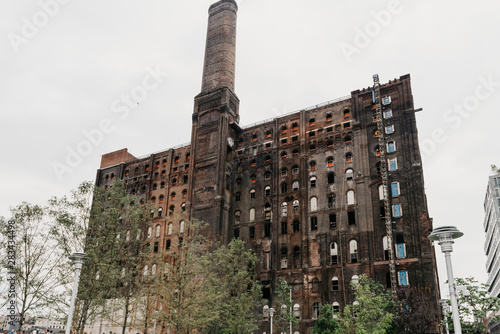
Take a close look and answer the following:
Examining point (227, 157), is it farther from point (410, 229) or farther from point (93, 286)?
point (93, 286)

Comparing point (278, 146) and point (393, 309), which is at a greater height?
point (278, 146)

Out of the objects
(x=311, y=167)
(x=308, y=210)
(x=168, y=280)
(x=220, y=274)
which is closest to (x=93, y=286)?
(x=168, y=280)

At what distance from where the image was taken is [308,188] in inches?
1893

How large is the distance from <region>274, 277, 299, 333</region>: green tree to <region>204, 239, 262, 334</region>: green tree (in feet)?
6.90

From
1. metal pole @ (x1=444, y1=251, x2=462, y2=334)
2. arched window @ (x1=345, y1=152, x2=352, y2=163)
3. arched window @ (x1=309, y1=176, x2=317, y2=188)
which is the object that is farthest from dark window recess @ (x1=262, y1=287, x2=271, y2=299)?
metal pole @ (x1=444, y1=251, x2=462, y2=334)

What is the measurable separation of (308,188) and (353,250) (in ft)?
29.2

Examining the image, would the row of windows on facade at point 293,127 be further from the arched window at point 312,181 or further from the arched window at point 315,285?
the arched window at point 315,285

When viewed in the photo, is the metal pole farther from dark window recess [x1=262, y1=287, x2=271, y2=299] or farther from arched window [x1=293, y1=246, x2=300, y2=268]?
dark window recess [x1=262, y1=287, x2=271, y2=299]

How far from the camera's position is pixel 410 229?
40.3 meters

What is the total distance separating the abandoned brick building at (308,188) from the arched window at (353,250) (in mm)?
100

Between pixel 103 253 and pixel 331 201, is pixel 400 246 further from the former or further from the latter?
pixel 103 253

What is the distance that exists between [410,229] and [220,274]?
19.0 metres

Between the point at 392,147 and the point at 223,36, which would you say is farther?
the point at 223,36

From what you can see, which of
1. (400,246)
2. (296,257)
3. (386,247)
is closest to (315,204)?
(296,257)
